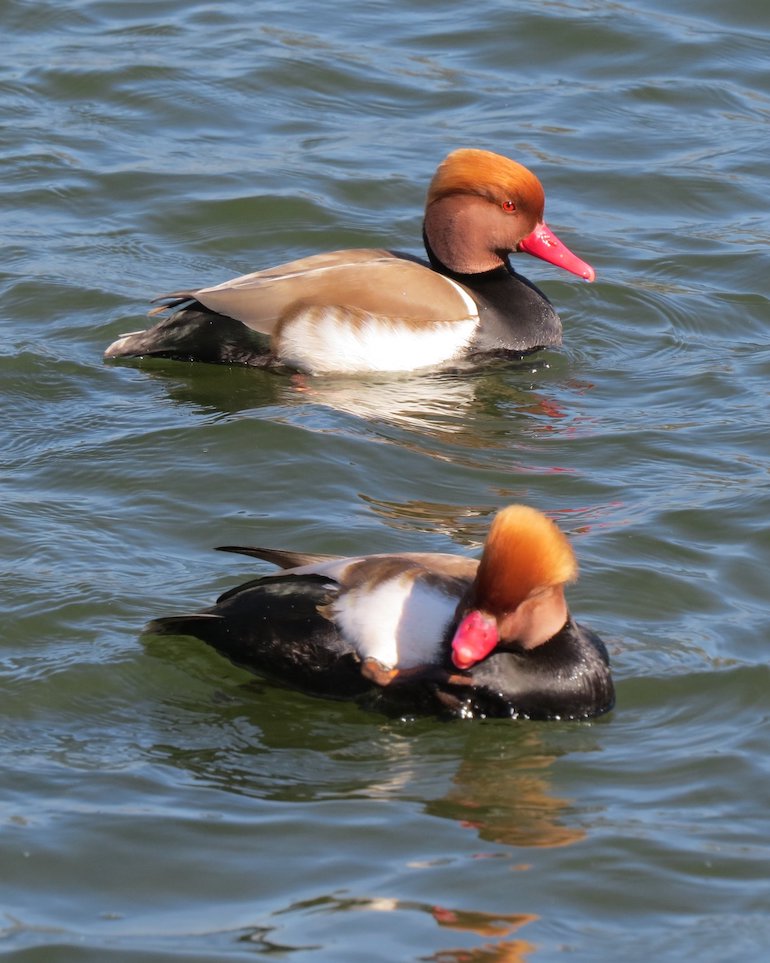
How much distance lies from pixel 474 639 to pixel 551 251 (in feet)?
15.9

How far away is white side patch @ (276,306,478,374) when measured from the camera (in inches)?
369

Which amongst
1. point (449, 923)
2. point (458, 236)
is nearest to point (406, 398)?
point (458, 236)

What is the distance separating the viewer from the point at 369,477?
320 inches

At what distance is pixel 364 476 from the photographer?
8.13m

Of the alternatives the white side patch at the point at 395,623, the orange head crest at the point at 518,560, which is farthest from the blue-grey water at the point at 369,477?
the orange head crest at the point at 518,560

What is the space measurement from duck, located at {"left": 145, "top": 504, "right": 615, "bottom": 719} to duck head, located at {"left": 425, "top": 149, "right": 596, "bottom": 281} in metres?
4.15

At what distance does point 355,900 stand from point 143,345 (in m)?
5.07

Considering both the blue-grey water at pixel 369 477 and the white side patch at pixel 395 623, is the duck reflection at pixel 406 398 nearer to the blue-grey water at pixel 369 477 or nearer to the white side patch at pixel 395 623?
the blue-grey water at pixel 369 477

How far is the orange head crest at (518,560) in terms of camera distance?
5.47 m

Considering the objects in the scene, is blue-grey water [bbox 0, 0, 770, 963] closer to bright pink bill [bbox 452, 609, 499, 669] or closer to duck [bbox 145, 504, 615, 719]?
duck [bbox 145, 504, 615, 719]

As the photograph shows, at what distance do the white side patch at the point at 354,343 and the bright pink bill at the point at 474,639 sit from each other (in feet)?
13.1

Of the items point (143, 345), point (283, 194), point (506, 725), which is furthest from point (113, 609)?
point (283, 194)

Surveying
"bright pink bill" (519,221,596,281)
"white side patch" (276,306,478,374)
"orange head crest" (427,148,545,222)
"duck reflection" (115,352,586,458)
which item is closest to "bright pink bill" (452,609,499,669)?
"duck reflection" (115,352,586,458)

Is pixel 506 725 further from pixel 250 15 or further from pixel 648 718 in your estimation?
pixel 250 15
